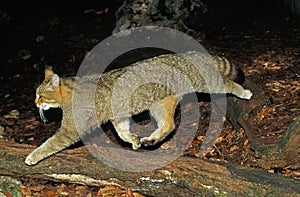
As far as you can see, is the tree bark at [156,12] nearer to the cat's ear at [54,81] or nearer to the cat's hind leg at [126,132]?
the cat's hind leg at [126,132]

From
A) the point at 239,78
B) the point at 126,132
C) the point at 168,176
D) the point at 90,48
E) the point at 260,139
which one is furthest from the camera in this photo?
the point at 90,48

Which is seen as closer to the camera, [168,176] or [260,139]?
[168,176]

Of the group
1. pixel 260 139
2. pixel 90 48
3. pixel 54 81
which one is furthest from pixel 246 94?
pixel 90 48

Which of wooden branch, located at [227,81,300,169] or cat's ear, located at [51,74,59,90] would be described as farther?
cat's ear, located at [51,74,59,90]

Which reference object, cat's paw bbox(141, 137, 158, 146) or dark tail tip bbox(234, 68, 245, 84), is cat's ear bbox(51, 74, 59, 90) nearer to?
cat's paw bbox(141, 137, 158, 146)

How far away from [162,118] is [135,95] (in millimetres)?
424

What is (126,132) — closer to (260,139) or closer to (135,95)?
(135,95)

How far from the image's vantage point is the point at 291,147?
4672 mm

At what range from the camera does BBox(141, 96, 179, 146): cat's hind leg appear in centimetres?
527

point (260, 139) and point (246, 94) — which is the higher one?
point (246, 94)

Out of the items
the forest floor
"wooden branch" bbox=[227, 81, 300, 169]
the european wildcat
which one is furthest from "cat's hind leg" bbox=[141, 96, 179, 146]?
"wooden branch" bbox=[227, 81, 300, 169]

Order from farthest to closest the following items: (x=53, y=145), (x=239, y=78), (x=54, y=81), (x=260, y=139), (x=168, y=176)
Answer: (x=239, y=78) < (x=260, y=139) < (x=54, y=81) < (x=53, y=145) < (x=168, y=176)

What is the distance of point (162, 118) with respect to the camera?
5.30 metres

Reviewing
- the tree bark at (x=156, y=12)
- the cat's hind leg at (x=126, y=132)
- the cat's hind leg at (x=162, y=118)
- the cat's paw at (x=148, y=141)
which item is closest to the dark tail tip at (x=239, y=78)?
the cat's hind leg at (x=162, y=118)
